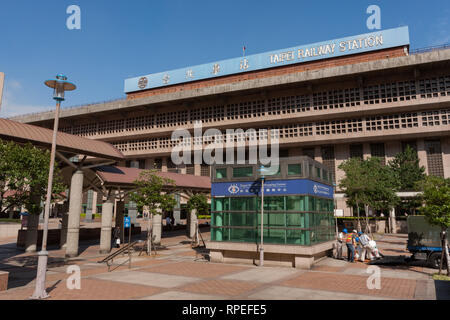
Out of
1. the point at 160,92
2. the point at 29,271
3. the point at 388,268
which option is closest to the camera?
the point at 29,271

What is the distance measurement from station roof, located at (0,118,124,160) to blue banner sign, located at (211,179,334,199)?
9225 millimetres

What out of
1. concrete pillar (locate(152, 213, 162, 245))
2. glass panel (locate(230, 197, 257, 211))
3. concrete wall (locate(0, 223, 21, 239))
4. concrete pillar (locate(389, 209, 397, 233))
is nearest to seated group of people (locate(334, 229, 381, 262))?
glass panel (locate(230, 197, 257, 211))

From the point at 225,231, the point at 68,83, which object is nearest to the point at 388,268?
the point at 225,231

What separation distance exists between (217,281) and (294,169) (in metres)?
7.57

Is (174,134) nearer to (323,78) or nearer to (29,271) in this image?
(323,78)

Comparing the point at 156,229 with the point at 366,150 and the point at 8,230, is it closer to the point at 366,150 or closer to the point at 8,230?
the point at 8,230

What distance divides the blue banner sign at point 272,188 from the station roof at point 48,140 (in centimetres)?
922

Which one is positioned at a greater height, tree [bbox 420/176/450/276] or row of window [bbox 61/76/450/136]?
row of window [bbox 61/76/450/136]

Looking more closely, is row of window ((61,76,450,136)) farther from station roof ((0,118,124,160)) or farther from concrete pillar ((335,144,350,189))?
station roof ((0,118,124,160))

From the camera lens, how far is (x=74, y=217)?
22453mm

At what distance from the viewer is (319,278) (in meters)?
14.7

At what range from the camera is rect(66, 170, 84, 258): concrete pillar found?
22.0 metres

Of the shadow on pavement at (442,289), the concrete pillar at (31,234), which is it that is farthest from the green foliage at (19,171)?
the shadow on pavement at (442,289)

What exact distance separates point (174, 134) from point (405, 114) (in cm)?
3631
